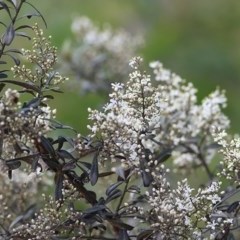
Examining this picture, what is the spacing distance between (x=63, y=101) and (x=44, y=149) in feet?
6.80

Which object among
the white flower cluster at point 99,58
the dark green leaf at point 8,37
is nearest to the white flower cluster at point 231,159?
the dark green leaf at point 8,37

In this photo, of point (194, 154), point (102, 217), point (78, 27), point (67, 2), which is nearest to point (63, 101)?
point (78, 27)

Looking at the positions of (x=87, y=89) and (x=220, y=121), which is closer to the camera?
(x=220, y=121)

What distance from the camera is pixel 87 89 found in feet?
7.36

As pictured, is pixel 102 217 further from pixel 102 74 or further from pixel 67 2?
pixel 67 2

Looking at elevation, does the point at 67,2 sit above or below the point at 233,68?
above

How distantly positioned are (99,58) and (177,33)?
4.98 ft

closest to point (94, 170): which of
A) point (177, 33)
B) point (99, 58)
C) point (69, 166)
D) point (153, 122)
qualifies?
point (69, 166)

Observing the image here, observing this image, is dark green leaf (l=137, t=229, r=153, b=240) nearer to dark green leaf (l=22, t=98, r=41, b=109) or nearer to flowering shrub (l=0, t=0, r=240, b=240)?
flowering shrub (l=0, t=0, r=240, b=240)

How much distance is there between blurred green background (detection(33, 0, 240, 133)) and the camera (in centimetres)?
312

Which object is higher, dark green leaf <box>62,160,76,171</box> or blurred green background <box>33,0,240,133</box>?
blurred green background <box>33,0,240,133</box>

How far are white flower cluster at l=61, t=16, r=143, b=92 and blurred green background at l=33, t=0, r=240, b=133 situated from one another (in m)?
0.59

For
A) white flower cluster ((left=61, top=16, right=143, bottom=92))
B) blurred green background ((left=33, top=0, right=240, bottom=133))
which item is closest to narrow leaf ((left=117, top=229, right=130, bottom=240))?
white flower cluster ((left=61, top=16, right=143, bottom=92))

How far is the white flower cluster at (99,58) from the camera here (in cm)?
216
